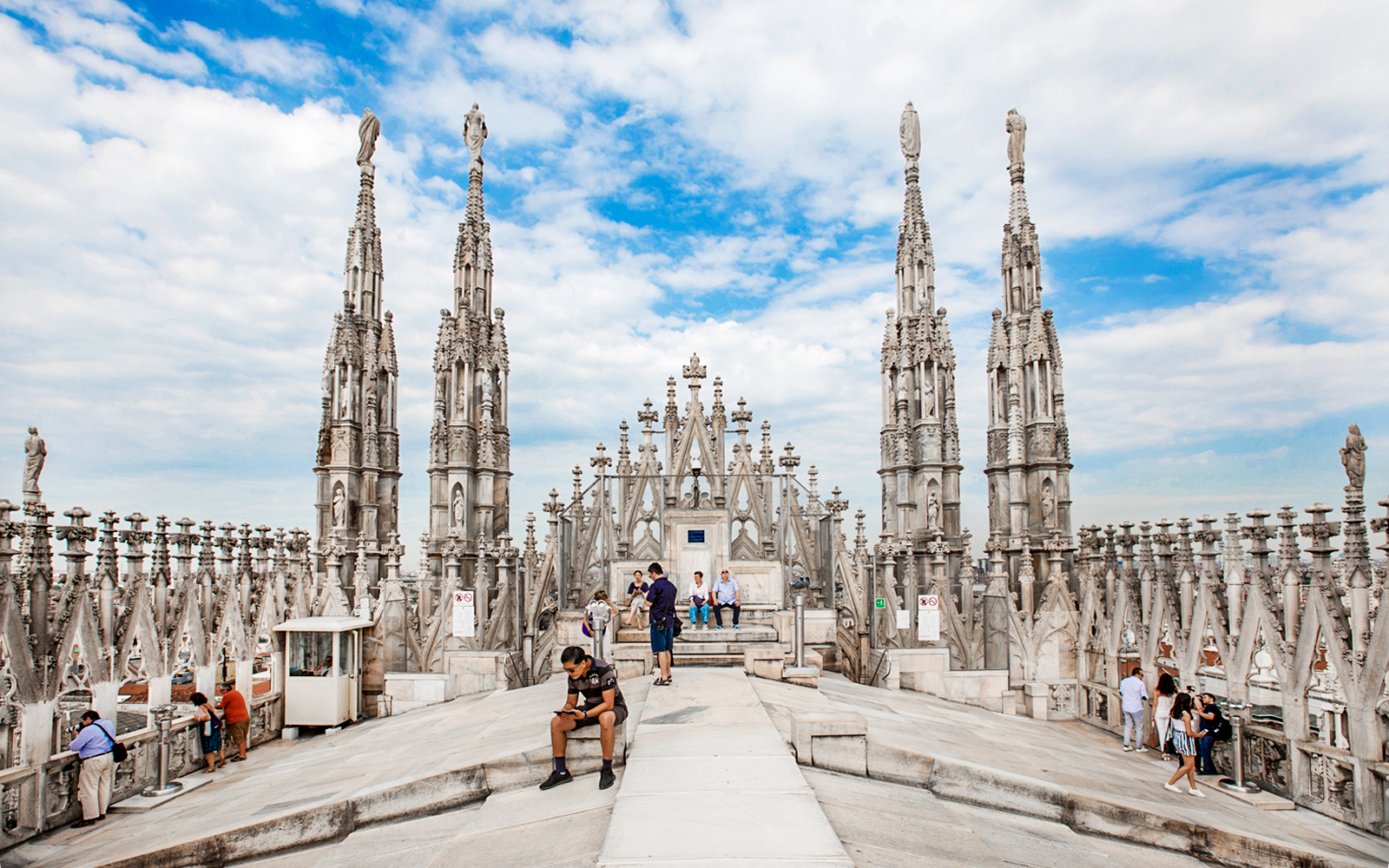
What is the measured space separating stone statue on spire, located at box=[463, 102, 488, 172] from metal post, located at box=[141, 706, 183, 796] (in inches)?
853

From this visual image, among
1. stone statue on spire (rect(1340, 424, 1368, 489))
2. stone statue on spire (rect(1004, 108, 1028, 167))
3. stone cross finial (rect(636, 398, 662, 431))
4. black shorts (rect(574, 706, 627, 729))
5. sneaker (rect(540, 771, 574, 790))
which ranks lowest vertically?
sneaker (rect(540, 771, 574, 790))

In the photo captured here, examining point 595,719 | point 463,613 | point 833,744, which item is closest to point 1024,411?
point 463,613

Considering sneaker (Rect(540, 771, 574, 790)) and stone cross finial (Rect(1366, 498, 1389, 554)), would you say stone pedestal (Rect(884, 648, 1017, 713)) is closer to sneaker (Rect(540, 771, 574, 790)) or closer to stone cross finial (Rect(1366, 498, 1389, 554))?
stone cross finial (Rect(1366, 498, 1389, 554))

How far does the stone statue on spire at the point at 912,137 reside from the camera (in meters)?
27.5

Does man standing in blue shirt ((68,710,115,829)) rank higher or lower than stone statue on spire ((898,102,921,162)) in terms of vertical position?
lower

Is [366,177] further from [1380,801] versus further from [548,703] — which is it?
[1380,801]

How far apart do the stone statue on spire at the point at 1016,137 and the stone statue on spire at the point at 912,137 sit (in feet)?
10.2

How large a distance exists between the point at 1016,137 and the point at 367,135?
2395cm

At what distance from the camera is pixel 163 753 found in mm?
11617

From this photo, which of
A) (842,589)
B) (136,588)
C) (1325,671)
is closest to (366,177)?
(136,588)

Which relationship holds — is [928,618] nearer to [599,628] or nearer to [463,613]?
[599,628]

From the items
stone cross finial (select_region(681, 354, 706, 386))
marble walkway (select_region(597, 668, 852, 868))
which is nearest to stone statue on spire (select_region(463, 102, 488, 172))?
stone cross finial (select_region(681, 354, 706, 386))

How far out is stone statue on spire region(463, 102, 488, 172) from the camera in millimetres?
28281

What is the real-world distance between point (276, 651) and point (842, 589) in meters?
13.6
